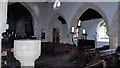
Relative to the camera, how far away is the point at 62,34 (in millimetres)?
16469

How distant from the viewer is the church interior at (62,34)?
3855mm

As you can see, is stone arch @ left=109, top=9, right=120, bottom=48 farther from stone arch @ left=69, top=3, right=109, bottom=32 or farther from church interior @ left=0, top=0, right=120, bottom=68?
stone arch @ left=69, top=3, right=109, bottom=32

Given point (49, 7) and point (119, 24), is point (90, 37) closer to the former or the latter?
point (49, 7)

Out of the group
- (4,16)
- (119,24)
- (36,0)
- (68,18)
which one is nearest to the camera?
(4,16)

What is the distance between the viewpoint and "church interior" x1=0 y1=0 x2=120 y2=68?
3855 mm

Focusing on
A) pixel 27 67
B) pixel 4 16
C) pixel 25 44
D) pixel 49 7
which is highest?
pixel 49 7

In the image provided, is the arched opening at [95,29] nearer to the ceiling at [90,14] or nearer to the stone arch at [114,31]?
the ceiling at [90,14]

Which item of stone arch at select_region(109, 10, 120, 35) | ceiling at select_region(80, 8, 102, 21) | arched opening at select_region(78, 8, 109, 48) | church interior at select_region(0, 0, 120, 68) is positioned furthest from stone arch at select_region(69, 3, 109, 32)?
arched opening at select_region(78, 8, 109, 48)

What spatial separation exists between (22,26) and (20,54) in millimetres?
13947

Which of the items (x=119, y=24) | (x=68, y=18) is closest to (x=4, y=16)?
(x=119, y=24)

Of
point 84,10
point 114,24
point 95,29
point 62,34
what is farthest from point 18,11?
point 114,24

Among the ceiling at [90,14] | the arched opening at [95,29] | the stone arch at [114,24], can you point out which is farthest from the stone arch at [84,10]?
the arched opening at [95,29]

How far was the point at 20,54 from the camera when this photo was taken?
3.73 ft

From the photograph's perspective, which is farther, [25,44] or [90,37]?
[90,37]
